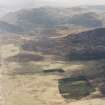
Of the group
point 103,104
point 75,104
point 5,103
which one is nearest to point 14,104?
point 5,103

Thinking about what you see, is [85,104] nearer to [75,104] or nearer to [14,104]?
[75,104]

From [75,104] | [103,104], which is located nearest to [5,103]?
[75,104]

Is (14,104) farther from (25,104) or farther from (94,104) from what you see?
(94,104)

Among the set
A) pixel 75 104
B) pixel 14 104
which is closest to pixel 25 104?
pixel 14 104

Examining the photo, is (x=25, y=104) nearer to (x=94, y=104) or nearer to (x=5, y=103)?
(x=5, y=103)

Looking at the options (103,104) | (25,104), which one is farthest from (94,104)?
(25,104)

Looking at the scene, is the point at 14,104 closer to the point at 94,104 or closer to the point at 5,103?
the point at 5,103

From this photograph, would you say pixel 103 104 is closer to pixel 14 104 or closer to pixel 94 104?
pixel 94 104
